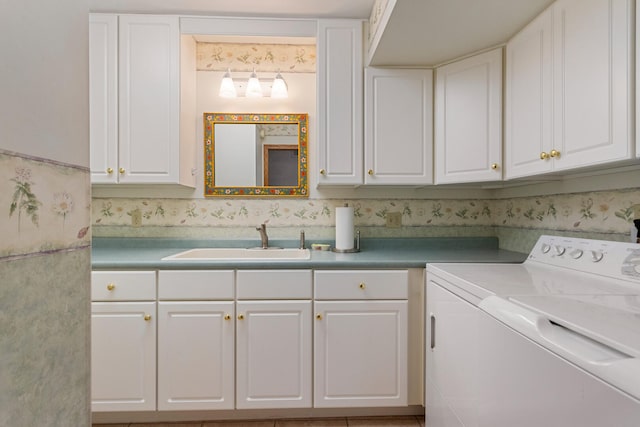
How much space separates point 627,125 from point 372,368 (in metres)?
1.43

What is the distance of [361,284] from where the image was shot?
170 centimetres

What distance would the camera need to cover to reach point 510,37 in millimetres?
1611

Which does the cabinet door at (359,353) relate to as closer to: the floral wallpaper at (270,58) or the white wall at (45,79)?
the white wall at (45,79)

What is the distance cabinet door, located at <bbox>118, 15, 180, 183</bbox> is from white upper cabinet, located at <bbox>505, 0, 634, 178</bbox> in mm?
1788

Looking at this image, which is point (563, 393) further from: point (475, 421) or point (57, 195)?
point (57, 195)

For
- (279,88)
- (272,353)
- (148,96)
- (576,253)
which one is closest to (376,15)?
(279,88)

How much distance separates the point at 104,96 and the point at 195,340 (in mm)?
1441

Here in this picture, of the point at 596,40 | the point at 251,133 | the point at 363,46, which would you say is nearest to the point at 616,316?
the point at 596,40

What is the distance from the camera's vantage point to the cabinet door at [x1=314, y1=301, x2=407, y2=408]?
170cm

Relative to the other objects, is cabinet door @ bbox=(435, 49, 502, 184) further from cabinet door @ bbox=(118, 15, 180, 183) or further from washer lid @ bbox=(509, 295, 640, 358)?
cabinet door @ bbox=(118, 15, 180, 183)

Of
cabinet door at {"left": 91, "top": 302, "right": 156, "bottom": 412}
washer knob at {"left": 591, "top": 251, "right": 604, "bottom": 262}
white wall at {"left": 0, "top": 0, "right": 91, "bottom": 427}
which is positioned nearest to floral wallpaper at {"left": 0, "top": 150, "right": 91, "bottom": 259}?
white wall at {"left": 0, "top": 0, "right": 91, "bottom": 427}

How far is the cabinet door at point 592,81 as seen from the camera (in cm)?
104

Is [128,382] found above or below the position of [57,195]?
below

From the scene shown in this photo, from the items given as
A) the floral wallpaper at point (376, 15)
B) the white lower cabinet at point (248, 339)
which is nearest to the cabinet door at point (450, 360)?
the white lower cabinet at point (248, 339)
